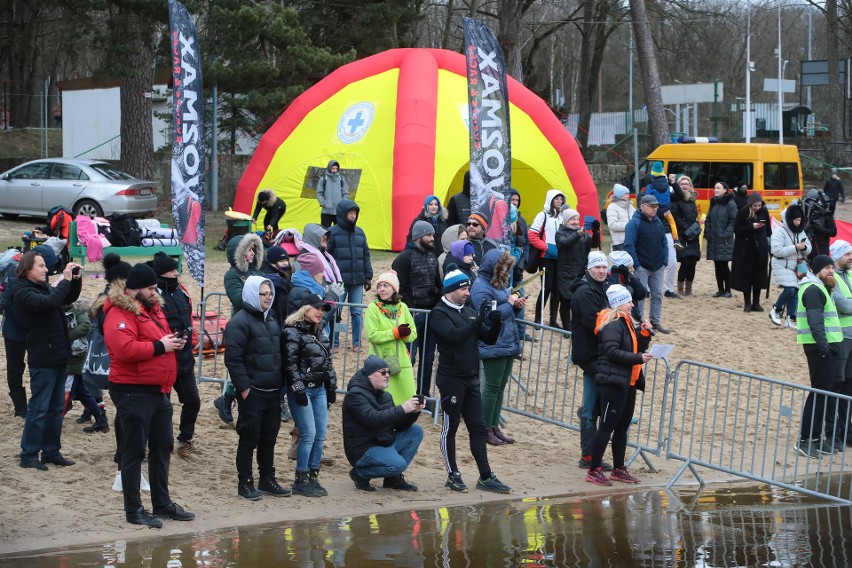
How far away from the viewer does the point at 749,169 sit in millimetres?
25641

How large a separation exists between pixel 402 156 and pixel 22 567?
14.0 meters

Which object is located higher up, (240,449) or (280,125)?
(280,125)

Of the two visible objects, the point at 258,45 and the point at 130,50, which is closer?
the point at 130,50

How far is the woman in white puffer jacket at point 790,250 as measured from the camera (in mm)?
16109

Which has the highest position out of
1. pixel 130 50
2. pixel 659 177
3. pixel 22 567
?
pixel 130 50

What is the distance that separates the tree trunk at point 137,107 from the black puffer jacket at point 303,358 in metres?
18.4

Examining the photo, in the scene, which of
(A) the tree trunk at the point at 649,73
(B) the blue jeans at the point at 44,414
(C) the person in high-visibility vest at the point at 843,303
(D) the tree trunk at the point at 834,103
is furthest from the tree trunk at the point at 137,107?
(D) the tree trunk at the point at 834,103

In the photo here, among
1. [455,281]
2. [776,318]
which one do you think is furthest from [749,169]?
[455,281]

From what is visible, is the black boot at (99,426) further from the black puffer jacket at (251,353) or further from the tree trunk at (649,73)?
the tree trunk at (649,73)

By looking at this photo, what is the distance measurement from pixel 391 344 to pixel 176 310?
5.85ft

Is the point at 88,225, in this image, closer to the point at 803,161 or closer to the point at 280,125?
the point at 280,125

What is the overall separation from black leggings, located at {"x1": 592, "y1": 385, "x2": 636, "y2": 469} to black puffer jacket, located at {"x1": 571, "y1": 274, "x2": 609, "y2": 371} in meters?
0.44

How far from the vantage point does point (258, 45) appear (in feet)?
91.6

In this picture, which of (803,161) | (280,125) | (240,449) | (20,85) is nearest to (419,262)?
(240,449)
